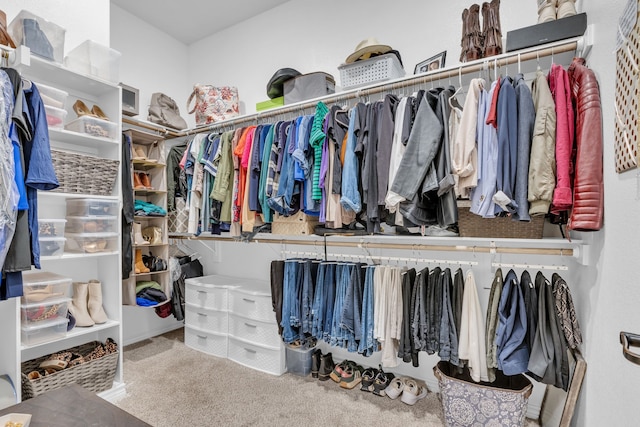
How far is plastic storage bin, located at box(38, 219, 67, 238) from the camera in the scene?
194 centimetres

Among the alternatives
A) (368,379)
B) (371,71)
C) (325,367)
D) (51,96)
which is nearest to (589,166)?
(371,71)

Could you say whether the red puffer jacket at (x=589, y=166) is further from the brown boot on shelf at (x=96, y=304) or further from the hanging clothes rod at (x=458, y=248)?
the brown boot on shelf at (x=96, y=304)

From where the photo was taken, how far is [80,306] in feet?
7.12

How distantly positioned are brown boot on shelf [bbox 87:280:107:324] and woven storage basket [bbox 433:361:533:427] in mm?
2173

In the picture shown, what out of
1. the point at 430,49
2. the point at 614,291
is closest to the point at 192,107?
the point at 430,49

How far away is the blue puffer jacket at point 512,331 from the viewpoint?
5.29 feet

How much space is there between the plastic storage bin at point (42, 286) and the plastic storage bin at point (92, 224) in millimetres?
313

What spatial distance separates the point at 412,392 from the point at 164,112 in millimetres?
3110

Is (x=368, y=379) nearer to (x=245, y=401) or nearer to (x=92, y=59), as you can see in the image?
(x=245, y=401)

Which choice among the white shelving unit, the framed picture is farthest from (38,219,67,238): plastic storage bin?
the framed picture

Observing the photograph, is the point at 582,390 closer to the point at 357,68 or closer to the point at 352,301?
the point at 352,301

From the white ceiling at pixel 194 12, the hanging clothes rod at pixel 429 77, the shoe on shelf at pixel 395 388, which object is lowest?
the shoe on shelf at pixel 395 388

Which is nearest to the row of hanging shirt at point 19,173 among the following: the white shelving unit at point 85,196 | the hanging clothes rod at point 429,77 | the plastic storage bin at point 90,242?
the white shelving unit at point 85,196

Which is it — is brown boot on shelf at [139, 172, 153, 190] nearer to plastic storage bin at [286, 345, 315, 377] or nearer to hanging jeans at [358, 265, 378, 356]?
plastic storage bin at [286, 345, 315, 377]
